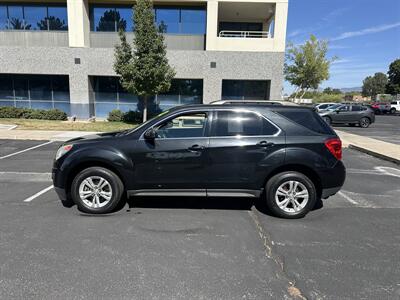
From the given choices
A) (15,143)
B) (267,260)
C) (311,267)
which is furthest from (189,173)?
(15,143)

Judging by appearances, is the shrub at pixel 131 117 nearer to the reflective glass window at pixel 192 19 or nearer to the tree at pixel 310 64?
the reflective glass window at pixel 192 19

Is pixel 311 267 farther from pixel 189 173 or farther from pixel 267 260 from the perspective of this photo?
pixel 189 173

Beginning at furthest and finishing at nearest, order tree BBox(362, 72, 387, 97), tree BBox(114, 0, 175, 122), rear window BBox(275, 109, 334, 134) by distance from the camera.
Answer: tree BBox(362, 72, 387, 97)
tree BBox(114, 0, 175, 122)
rear window BBox(275, 109, 334, 134)

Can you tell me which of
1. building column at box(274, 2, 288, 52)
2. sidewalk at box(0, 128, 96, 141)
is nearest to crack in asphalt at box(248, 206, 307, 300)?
sidewalk at box(0, 128, 96, 141)

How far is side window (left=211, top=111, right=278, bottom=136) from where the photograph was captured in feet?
15.1

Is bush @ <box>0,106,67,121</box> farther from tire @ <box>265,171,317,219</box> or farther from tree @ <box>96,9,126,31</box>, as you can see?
tire @ <box>265,171,317,219</box>

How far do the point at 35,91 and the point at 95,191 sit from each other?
19.0 metres

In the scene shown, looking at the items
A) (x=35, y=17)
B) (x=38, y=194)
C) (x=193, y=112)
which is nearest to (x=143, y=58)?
(x=35, y=17)

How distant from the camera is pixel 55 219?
4469 mm

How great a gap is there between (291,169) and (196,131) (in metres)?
1.62

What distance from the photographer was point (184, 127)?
4738 mm

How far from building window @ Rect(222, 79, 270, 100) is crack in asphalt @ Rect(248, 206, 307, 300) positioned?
1560 centimetres

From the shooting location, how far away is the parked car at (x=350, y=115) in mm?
20562

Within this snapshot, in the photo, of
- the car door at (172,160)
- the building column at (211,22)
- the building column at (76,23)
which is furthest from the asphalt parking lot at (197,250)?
the building column at (76,23)
